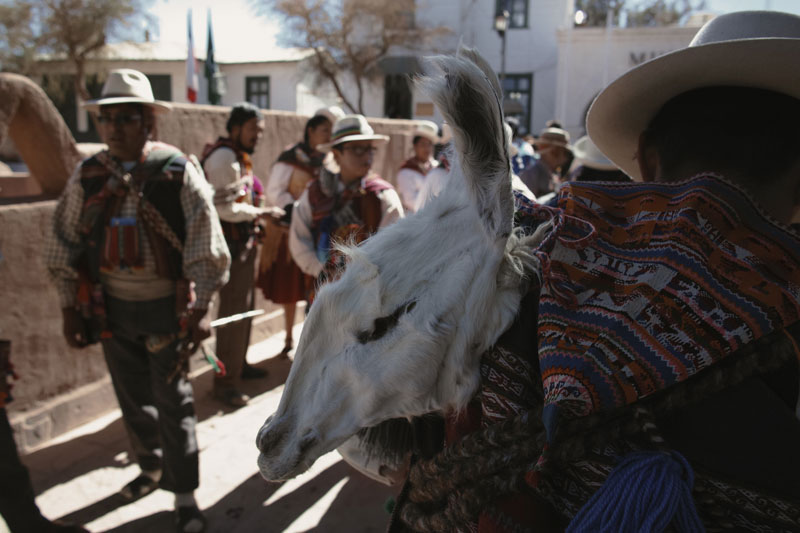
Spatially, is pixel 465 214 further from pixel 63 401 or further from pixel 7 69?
pixel 7 69

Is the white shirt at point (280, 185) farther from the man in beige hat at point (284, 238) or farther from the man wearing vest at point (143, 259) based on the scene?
the man wearing vest at point (143, 259)

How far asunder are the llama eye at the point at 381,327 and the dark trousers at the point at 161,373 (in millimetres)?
2445

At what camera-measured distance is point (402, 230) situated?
3.00 feet

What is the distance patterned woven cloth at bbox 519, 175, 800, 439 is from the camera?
0.72m

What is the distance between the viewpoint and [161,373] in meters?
2.97

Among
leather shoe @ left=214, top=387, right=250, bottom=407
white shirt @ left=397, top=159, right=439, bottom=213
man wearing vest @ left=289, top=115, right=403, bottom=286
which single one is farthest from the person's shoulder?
white shirt @ left=397, top=159, right=439, bottom=213

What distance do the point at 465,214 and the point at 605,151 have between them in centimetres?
68

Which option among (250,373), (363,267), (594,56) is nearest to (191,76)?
(250,373)

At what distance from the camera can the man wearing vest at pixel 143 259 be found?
2891 millimetres

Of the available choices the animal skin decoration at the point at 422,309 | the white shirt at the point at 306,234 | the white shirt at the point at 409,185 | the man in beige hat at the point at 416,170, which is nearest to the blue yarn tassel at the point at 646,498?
the animal skin decoration at the point at 422,309

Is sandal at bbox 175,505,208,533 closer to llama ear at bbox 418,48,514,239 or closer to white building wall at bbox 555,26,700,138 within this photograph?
llama ear at bbox 418,48,514,239

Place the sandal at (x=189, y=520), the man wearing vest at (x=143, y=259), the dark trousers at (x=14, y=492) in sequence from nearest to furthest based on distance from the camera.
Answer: the dark trousers at (x=14, y=492)
the man wearing vest at (x=143, y=259)
the sandal at (x=189, y=520)

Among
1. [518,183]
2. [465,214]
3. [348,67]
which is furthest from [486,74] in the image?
[348,67]

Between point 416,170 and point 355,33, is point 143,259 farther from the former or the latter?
point 355,33
